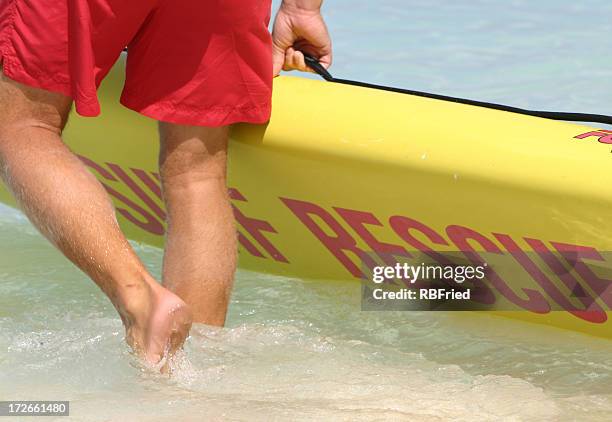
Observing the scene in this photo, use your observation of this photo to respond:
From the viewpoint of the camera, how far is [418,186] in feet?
6.27

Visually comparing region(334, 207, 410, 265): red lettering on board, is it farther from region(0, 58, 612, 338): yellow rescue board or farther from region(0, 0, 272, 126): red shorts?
region(0, 0, 272, 126): red shorts

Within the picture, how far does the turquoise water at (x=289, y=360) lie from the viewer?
1.55 metres

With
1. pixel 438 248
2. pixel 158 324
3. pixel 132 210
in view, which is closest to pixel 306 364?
pixel 158 324

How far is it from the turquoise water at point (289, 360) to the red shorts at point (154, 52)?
366 mm

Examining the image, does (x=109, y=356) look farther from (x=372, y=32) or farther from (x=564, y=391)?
(x=372, y=32)

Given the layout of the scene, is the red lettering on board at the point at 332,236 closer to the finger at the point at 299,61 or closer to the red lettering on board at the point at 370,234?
the red lettering on board at the point at 370,234

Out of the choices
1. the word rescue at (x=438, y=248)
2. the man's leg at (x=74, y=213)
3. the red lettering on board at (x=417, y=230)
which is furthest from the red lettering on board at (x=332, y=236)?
the man's leg at (x=74, y=213)

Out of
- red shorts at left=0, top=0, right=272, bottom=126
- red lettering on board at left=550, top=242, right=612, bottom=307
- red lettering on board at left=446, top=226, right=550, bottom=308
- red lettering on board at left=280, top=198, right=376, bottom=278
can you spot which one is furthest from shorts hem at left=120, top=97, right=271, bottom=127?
red lettering on board at left=550, top=242, right=612, bottom=307

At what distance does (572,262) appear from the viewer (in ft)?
6.01

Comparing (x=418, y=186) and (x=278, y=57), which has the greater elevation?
(x=278, y=57)

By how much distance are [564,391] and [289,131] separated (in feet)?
2.16

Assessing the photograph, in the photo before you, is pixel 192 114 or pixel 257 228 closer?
pixel 192 114

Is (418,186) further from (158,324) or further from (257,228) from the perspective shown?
(158,324)

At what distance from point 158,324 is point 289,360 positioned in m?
0.27
